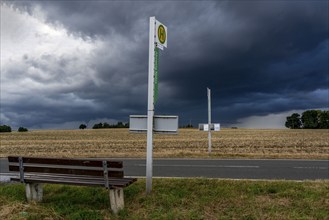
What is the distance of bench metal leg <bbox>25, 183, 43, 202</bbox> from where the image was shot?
272 inches

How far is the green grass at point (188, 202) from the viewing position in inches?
230

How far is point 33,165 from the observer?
687 centimetres

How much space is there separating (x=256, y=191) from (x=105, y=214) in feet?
9.96

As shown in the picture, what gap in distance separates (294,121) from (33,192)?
13455cm

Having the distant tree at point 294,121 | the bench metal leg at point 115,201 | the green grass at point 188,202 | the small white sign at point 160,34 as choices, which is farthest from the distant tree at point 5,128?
the distant tree at point 294,121

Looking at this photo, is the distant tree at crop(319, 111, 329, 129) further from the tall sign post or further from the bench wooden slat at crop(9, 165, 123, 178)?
the bench wooden slat at crop(9, 165, 123, 178)

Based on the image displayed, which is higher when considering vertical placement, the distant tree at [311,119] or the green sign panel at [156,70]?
the distant tree at [311,119]

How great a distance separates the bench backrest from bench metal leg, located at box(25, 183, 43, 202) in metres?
0.20

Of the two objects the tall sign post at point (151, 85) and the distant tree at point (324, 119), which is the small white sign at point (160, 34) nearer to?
the tall sign post at point (151, 85)

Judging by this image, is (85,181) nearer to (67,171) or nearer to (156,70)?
(67,171)

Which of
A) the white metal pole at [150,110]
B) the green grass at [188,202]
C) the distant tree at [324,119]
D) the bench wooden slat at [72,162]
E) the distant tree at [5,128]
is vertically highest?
the distant tree at [324,119]

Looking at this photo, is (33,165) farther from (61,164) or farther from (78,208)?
(78,208)

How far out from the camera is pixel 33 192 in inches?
274

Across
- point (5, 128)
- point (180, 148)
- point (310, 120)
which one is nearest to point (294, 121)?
point (310, 120)
